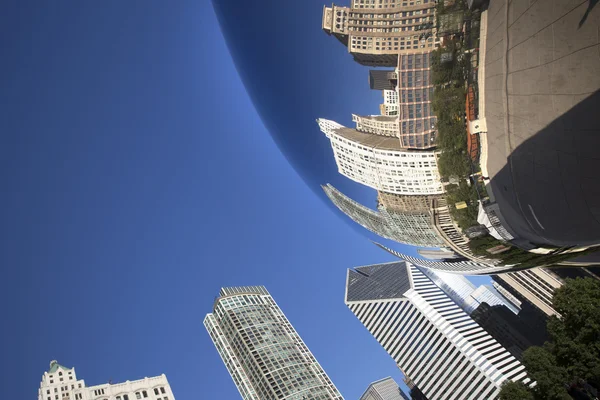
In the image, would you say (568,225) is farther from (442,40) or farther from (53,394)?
(53,394)

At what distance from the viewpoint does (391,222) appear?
10.4 ft

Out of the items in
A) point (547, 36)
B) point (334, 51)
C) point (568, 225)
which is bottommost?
point (568, 225)

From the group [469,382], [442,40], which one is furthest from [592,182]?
[469,382]

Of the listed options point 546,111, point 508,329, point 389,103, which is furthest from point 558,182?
point 508,329

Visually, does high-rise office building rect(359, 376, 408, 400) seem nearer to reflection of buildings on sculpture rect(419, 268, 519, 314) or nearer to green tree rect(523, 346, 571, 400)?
reflection of buildings on sculpture rect(419, 268, 519, 314)

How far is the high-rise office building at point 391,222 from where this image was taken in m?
2.97

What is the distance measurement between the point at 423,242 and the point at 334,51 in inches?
53.4

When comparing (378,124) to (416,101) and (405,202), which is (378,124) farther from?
(405,202)

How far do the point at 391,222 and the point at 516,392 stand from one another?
654 inches

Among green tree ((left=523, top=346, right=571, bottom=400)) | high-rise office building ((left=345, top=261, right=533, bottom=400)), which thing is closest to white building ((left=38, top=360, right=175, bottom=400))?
high-rise office building ((left=345, top=261, right=533, bottom=400))

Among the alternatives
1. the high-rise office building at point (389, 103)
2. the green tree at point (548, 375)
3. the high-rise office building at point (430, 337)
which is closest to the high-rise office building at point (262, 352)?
the high-rise office building at point (430, 337)

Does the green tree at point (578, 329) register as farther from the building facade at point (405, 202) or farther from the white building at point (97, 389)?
the white building at point (97, 389)

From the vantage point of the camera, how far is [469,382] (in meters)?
97.9

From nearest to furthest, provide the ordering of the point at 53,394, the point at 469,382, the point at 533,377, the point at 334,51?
the point at 334,51 → the point at 533,377 → the point at 53,394 → the point at 469,382
